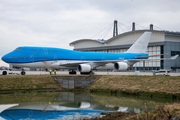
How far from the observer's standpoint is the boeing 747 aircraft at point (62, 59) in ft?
120

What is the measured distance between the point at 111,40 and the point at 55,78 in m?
52.3

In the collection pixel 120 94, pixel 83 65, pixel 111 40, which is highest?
pixel 111 40

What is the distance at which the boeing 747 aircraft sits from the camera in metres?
36.5

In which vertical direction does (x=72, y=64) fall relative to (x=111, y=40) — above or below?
below

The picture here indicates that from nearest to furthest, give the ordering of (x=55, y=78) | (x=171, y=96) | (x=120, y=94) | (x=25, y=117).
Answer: (x=25, y=117) → (x=171, y=96) → (x=120, y=94) → (x=55, y=78)

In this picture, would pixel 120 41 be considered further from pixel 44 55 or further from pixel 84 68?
pixel 44 55

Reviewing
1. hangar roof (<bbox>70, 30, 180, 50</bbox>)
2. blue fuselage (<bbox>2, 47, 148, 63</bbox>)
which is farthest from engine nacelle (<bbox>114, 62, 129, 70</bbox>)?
hangar roof (<bbox>70, 30, 180, 50</bbox>)

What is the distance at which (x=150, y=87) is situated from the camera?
97.1ft

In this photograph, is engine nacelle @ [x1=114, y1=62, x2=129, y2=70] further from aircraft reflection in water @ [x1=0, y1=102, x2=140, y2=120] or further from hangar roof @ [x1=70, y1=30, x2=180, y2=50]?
hangar roof @ [x1=70, y1=30, x2=180, y2=50]

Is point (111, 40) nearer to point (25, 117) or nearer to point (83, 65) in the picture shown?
point (83, 65)

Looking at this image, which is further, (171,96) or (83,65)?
A: (83,65)

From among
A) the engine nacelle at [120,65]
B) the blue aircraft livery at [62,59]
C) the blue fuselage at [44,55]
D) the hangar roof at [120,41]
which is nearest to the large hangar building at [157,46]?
the hangar roof at [120,41]

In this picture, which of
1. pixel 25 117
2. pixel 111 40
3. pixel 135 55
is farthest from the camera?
pixel 111 40

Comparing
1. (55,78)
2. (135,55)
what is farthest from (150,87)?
(135,55)
